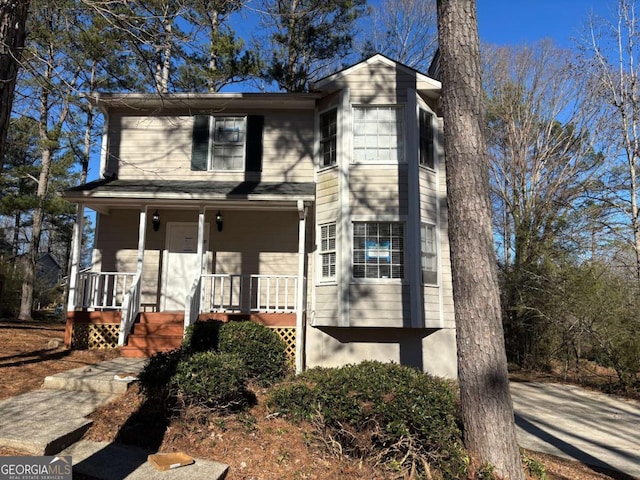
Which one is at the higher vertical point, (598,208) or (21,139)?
(21,139)

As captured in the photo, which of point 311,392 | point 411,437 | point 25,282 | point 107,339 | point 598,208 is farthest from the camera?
point 25,282

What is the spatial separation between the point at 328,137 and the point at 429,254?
350 cm

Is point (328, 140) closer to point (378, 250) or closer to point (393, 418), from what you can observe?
point (378, 250)

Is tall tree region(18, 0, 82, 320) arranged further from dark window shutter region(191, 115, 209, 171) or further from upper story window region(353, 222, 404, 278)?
upper story window region(353, 222, 404, 278)

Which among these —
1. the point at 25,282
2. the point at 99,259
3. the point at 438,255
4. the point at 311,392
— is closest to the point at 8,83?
the point at 311,392

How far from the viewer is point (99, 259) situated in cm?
1011

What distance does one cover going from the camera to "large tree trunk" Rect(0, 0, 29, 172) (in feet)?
12.3

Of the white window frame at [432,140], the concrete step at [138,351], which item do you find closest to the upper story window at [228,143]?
the white window frame at [432,140]

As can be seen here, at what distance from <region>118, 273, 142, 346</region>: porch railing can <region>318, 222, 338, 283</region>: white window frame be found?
382 centimetres

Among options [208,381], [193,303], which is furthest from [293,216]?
[208,381]

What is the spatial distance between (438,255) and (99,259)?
7735 mm

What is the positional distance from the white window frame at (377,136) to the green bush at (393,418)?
229 inches

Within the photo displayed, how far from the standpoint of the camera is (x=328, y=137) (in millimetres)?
10023

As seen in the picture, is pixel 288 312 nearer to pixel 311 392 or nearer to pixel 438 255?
pixel 438 255
